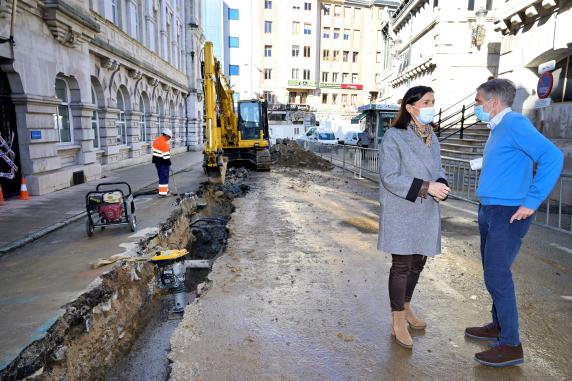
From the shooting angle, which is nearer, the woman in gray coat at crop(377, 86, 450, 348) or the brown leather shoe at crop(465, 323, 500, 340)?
the woman in gray coat at crop(377, 86, 450, 348)

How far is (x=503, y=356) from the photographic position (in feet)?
9.74

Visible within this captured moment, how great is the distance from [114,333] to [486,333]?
3.53 metres

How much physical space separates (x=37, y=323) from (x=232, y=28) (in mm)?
62112

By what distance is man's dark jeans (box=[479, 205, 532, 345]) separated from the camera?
2896mm

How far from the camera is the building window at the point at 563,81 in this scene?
1094 cm

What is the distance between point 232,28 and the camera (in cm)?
5922

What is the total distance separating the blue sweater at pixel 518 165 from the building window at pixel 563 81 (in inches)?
408

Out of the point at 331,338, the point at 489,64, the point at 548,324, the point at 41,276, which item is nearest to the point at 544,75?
the point at 548,324

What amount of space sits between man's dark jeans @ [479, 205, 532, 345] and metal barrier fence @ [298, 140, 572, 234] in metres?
3.87

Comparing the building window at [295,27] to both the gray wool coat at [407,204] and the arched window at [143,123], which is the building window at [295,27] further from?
the gray wool coat at [407,204]

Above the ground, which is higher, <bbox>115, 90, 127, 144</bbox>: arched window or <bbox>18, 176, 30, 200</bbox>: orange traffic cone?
<bbox>115, 90, 127, 144</bbox>: arched window

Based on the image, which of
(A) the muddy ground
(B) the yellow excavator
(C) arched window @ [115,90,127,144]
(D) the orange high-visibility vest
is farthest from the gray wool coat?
(C) arched window @ [115,90,127,144]

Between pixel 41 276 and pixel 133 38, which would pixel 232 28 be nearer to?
pixel 133 38

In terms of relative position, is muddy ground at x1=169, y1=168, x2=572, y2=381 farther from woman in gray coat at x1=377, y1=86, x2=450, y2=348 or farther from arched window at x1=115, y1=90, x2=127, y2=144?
arched window at x1=115, y1=90, x2=127, y2=144
